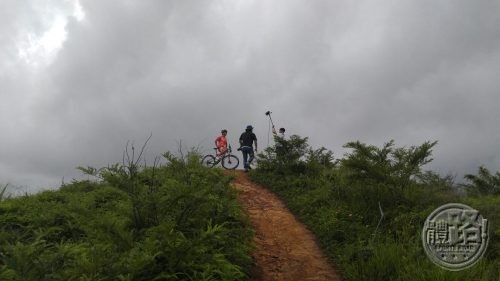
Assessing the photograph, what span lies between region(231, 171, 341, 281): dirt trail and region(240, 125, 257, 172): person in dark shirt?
5.19 meters

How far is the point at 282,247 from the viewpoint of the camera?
34.6 feet

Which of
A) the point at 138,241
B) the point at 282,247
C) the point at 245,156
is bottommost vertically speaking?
the point at 282,247

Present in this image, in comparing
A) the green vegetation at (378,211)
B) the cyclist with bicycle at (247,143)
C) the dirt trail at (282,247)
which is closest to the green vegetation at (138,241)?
the dirt trail at (282,247)

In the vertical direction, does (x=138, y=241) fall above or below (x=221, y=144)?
below

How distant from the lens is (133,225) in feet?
25.0

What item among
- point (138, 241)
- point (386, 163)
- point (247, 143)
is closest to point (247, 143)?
point (247, 143)

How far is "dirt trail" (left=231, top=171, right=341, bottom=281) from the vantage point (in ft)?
29.4

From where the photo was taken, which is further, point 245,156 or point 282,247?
point 245,156

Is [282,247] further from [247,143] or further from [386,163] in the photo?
[247,143]

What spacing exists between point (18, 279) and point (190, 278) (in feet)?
7.20

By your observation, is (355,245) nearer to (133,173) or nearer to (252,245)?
(252,245)

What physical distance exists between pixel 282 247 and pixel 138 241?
4.17m

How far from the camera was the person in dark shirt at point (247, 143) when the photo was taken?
20.1 meters

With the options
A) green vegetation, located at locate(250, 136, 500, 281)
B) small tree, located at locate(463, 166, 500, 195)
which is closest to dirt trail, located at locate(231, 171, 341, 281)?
green vegetation, located at locate(250, 136, 500, 281)
